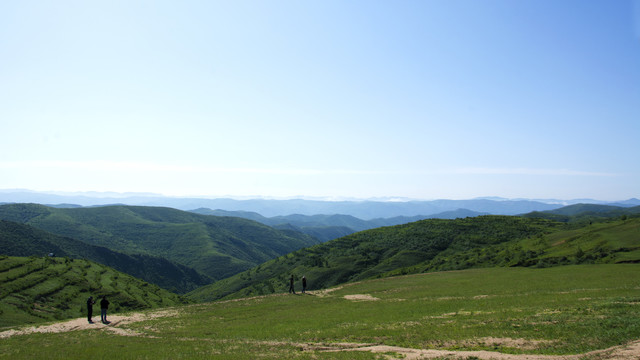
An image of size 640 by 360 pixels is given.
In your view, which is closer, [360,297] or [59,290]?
[360,297]

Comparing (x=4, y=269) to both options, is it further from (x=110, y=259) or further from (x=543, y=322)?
(x=110, y=259)

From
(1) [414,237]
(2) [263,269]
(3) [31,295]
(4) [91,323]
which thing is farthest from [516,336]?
(2) [263,269]

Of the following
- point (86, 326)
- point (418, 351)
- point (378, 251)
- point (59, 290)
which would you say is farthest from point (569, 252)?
point (59, 290)

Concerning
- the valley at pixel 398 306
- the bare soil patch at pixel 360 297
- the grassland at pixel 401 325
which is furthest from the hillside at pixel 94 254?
the bare soil patch at pixel 360 297

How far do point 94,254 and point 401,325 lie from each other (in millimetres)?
199141

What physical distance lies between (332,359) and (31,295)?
57947 millimetres

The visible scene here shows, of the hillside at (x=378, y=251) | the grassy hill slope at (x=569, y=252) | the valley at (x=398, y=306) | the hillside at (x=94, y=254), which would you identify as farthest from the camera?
the hillside at (x=94, y=254)

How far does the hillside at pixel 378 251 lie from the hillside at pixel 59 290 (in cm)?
3387

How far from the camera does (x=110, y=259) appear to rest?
182 metres

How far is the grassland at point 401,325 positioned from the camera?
19784 millimetres

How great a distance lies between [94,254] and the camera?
17838 centimetres

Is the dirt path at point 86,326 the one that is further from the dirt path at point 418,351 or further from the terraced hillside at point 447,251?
the terraced hillside at point 447,251

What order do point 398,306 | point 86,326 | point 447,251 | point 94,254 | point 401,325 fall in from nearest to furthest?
1. point 401,325
2. point 86,326
3. point 398,306
4. point 447,251
5. point 94,254

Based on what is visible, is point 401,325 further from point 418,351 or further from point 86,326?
point 86,326
